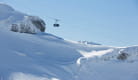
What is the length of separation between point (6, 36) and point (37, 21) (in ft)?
22.7

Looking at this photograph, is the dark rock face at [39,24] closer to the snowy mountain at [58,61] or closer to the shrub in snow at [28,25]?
the shrub in snow at [28,25]

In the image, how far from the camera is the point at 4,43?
1235 cm

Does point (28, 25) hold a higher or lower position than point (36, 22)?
lower

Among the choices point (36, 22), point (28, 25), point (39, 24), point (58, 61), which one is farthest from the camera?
point (39, 24)

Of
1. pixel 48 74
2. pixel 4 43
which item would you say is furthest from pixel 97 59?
pixel 4 43

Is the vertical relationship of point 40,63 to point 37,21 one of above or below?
below

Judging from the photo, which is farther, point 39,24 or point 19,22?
point 39,24

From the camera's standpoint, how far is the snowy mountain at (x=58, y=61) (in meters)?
9.95

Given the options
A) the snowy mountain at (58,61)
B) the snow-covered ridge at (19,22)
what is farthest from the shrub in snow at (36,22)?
the snowy mountain at (58,61)

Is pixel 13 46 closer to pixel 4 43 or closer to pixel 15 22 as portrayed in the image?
pixel 4 43

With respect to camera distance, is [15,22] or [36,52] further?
[15,22]

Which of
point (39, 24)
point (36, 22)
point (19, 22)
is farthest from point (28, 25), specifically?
point (39, 24)

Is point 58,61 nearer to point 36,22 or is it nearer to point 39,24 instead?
point 36,22

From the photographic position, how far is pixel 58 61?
12555 millimetres
